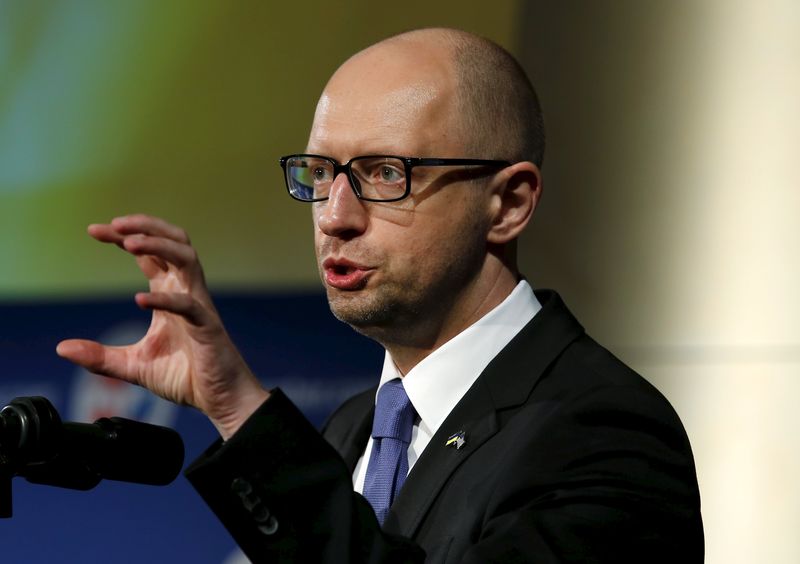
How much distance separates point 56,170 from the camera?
382 cm

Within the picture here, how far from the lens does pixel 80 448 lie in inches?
58.9

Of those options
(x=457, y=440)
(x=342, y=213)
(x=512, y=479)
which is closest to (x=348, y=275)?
(x=342, y=213)

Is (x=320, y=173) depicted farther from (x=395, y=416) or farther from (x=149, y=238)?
(x=149, y=238)

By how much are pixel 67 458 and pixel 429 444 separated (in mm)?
624

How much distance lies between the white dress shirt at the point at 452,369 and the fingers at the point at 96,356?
0.57 metres

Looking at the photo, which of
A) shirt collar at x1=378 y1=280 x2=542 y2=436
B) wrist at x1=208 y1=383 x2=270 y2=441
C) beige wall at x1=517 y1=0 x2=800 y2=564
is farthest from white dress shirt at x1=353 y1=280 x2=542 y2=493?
beige wall at x1=517 y1=0 x2=800 y2=564

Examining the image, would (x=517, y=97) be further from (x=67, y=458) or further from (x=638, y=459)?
(x=67, y=458)

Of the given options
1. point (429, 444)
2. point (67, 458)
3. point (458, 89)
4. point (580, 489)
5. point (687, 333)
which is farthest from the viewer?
point (687, 333)

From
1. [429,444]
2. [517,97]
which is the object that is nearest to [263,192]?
[517,97]

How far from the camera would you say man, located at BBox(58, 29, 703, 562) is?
1.55m

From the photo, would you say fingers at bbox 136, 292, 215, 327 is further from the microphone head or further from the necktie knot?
the necktie knot

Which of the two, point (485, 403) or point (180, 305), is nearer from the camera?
point (180, 305)

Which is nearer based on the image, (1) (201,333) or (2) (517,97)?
(1) (201,333)

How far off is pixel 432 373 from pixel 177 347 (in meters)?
0.53
